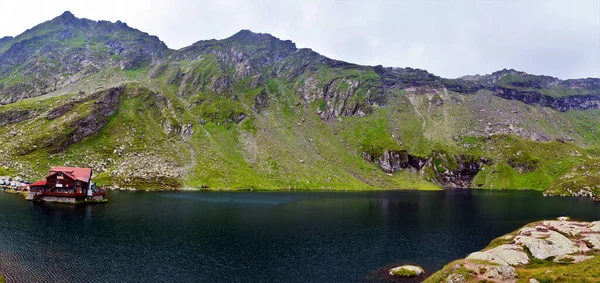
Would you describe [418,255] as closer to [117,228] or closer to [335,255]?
[335,255]

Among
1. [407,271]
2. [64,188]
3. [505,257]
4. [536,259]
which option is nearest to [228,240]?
[407,271]

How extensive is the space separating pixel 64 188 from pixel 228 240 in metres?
79.6

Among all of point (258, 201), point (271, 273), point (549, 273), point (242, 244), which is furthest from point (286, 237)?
point (258, 201)

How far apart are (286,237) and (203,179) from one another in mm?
116191

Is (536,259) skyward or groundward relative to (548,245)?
groundward

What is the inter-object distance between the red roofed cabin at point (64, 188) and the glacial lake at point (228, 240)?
23.8 feet

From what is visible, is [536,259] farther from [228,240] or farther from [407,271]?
[228,240]

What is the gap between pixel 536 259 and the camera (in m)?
50.9

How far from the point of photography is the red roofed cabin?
110938 mm

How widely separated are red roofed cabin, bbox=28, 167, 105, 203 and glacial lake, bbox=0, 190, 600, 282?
726 cm

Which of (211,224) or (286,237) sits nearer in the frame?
(286,237)

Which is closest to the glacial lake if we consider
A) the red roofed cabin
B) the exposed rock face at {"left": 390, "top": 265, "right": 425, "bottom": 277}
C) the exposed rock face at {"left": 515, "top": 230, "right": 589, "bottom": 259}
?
the exposed rock face at {"left": 390, "top": 265, "right": 425, "bottom": 277}

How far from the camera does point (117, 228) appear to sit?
77.4 m

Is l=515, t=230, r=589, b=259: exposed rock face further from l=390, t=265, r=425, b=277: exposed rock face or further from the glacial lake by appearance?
l=390, t=265, r=425, b=277: exposed rock face
